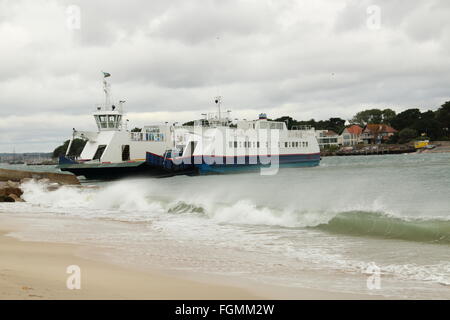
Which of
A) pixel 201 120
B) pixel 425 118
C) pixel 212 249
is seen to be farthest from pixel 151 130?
pixel 425 118

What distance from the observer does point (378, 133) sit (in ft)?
464

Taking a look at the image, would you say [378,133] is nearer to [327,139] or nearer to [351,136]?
[351,136]

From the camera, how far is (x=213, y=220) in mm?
15078

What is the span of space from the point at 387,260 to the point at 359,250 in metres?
1.15

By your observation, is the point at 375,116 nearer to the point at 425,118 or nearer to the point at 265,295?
the point at 425,118

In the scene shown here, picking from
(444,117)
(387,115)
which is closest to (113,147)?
(444,117)

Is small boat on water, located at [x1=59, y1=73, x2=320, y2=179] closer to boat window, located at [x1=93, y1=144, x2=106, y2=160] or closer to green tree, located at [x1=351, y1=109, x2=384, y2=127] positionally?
boat window, located at [x1=93, y1=144, x2=106, y2=160]

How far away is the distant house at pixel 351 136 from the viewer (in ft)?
481

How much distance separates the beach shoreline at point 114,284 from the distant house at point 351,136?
5686 inches

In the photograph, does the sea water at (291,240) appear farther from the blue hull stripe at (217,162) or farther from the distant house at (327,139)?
the distant house at (327,139)

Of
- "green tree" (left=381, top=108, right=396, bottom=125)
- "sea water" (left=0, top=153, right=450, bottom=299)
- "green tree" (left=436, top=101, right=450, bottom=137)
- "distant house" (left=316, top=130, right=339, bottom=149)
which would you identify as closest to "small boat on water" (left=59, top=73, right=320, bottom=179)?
"sea water" (left=0, top=153, right=450, bottom=299)

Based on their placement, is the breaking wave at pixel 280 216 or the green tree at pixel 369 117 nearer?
the breaking wave at pixel 280 216

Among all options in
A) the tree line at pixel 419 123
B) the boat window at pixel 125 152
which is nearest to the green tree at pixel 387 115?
the tree line at pixel 419 123

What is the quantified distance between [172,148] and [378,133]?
10563 cm
